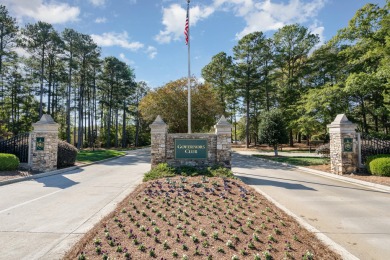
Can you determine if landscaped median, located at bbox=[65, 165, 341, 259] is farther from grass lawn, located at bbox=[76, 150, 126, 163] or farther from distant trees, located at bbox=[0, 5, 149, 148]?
distant trees, located at bbox=[0, 5, 149, 148]

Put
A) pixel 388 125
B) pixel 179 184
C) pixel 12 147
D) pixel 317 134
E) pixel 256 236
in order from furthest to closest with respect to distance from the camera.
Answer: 1. pixel 317 134
2. pixel 388 125
3. pixel 12 147
4. pixel 179 184
5. pixel 256 236

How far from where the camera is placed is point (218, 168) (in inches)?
394

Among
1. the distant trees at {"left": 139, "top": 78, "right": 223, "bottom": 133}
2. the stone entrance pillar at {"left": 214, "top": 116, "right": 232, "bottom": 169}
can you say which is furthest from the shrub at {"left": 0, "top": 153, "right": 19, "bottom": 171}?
the distant trees at {"left": 139, "top": 78, "right": 223, "bottom": 133}

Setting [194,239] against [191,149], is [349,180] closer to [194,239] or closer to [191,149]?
[191,149]

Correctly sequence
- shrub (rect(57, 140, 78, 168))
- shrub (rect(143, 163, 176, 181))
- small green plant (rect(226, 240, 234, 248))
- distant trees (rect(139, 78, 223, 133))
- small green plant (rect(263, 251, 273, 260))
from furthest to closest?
distant trees (rect(139, 78, 223, 133)), shrub (rect(57, 140, 78, 168)), shrub (rect(143, 163, 176, 181)), small green plant (rect(226, 240, 234, 248)), small green plant (rect(263, 251, 273, 260))

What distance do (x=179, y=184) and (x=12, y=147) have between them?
438 inches

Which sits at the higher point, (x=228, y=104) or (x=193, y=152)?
(x=228, y=104)

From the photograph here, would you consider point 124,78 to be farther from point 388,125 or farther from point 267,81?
point 388,125

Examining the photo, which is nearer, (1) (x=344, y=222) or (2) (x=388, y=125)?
(1) (x=344, y=222)

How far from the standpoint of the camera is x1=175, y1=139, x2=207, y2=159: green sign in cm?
1082

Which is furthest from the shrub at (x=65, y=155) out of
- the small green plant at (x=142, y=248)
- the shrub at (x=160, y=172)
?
the small green plant at (x=142, y=248)

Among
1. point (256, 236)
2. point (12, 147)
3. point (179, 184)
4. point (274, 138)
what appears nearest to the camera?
point (256, 236)

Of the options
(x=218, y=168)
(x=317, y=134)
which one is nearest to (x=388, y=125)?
(x=317, y=134)

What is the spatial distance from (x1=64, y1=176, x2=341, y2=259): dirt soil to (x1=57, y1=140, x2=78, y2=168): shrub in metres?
9.37
